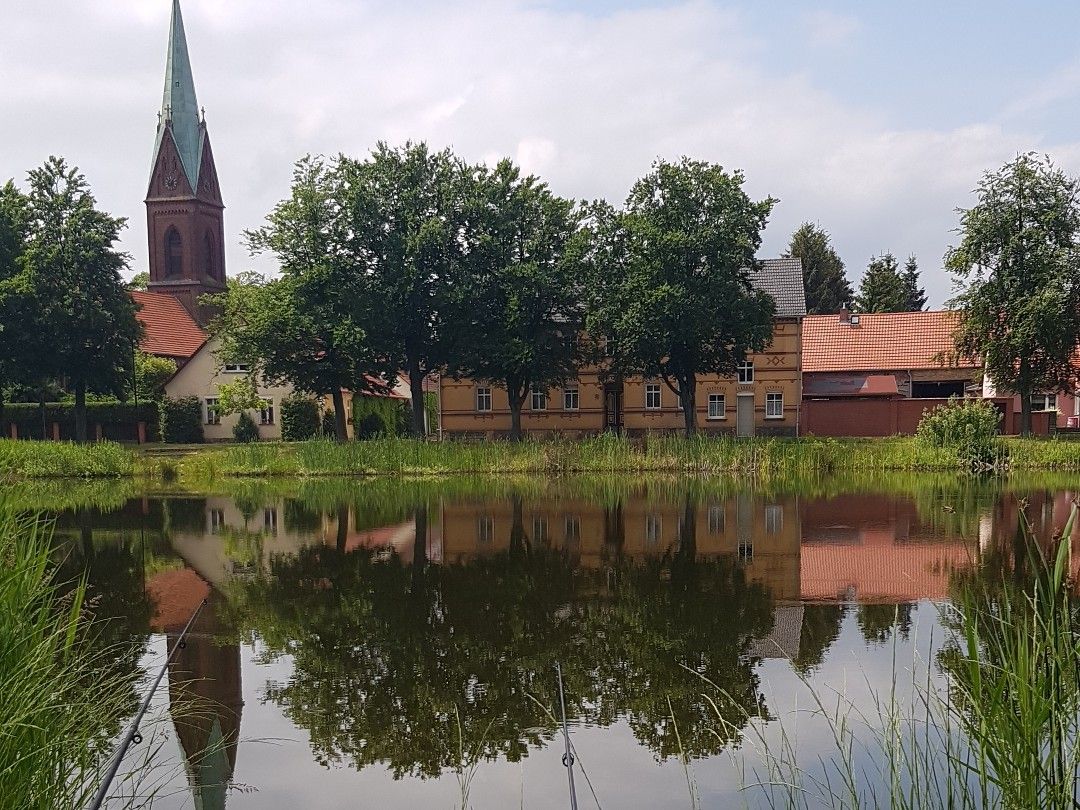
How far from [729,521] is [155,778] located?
13.7 metres

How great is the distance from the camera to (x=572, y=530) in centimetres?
1742

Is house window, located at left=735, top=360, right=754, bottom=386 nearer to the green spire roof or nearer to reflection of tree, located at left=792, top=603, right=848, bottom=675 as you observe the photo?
reflection of tree, located at left=792, top=603, right=848, bottom=675

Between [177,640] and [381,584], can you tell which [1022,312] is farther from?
[177,640]

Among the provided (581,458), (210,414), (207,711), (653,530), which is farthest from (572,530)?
(210,414)

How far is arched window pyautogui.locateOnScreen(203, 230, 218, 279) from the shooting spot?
73.3 meters

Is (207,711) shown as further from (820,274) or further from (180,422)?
(820,274)

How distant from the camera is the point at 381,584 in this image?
12344 mm

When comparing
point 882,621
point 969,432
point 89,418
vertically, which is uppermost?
point 89,418

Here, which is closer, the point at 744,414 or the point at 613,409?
the point at 744,414

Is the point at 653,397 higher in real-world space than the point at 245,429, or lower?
higher

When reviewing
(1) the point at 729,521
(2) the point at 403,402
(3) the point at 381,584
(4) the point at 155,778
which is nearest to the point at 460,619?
(3) the point at 381,584

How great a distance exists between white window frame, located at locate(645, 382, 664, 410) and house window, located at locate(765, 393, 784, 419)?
4.72 m

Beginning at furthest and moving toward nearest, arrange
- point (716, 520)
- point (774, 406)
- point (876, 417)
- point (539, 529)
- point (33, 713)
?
point (774, 406) → point (876, 417) → point (716, 520) → point (539, 529) → point (33, 713)

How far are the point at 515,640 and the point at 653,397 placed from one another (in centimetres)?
3795
